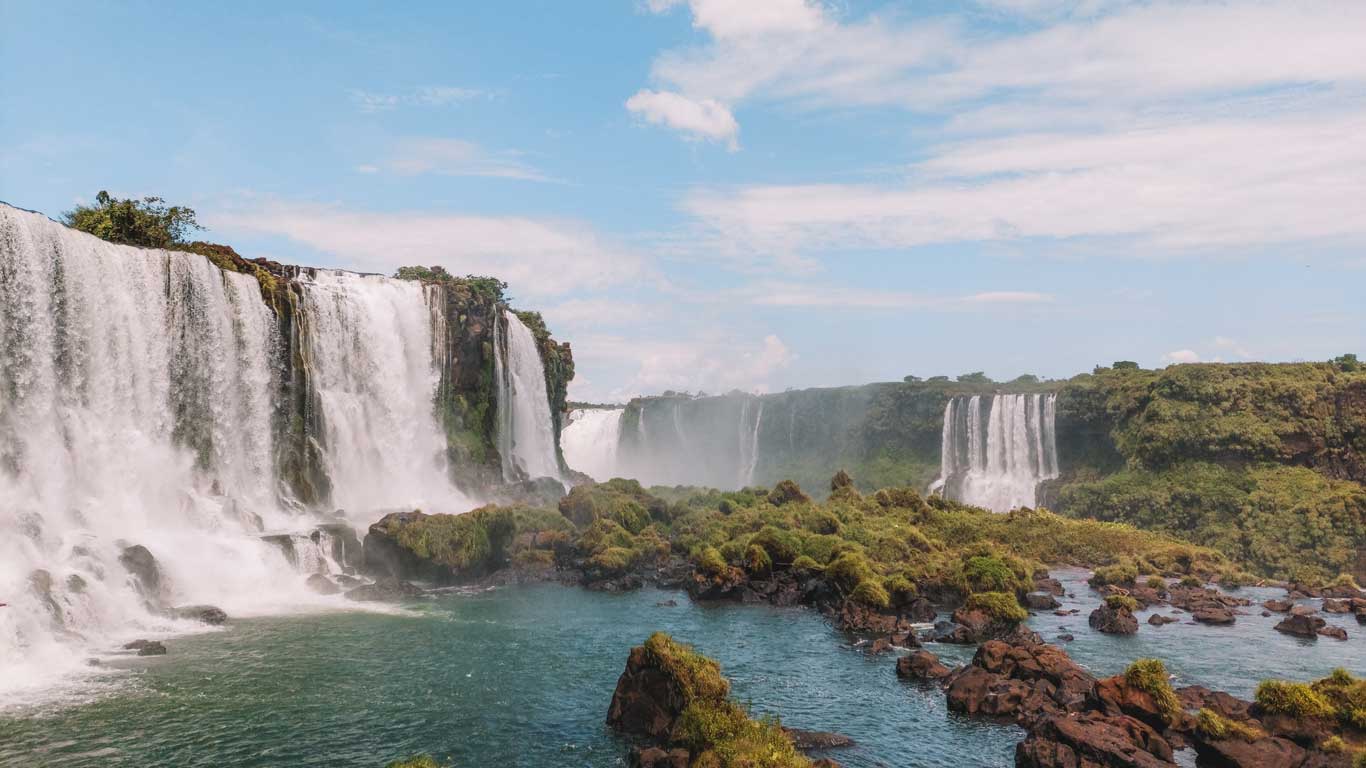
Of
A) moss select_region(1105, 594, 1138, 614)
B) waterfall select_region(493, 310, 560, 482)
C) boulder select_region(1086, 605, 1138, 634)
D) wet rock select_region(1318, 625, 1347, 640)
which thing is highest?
waterfall select_region(493, 310, 560, 482)

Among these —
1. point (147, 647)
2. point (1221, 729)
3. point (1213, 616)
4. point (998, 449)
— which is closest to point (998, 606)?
point (1213, 616)

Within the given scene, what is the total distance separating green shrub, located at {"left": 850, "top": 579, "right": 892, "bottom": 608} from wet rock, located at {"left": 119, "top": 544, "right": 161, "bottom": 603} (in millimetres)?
27235

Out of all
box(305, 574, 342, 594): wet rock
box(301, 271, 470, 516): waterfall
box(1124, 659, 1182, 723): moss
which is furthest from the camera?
box(301, 271, 470, 516): waterfall

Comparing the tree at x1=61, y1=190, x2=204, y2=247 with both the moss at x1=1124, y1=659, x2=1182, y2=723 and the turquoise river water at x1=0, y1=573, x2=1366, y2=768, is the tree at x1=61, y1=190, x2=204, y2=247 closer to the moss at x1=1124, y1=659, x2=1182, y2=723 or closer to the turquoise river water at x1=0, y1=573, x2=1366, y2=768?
the turquoise river water at x1=0, y1=573, x2=1366, y2=768

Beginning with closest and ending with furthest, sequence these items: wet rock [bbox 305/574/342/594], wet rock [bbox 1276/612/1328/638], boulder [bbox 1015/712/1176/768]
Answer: boulder [bbox 1015/712/1176/768] < wet rock [bbox 1276/612/1328/638] < wet rock [bbox 305/574/342/594]

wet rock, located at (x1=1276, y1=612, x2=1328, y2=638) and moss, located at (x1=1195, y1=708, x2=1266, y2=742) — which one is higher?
moss, located at (x1=1195, y1=708, x2=1266, y2=742)

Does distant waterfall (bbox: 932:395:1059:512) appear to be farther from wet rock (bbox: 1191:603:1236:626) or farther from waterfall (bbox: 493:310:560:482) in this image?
A: waterfall (bbox: 493:310:560:482)

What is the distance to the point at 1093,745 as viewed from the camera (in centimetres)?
1948

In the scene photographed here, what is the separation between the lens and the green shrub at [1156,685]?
22.0m

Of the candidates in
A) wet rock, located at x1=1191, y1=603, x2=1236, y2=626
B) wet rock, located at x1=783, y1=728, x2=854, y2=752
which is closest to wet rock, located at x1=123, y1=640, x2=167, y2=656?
wet rock, located at x1=783, y1=728, x2=854, y2=752

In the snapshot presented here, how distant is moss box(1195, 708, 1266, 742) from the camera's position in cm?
2050

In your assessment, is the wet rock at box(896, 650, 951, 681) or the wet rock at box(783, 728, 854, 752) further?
the wet rock at box(896, 650, 951, 681)

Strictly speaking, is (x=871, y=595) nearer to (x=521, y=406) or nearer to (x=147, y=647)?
(x=147, y=647)

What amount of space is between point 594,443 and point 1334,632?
81569 mm
